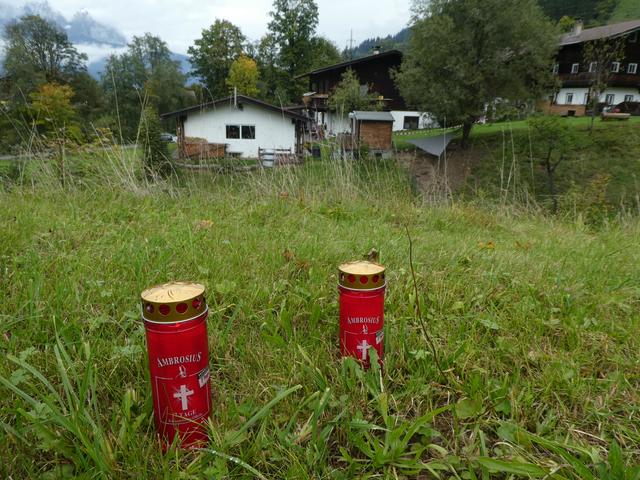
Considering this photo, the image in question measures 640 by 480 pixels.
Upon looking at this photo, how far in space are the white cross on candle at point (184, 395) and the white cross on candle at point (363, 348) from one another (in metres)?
0.49

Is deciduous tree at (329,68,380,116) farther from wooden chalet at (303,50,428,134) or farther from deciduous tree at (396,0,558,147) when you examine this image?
deciduous tree at (396,0,558,147)

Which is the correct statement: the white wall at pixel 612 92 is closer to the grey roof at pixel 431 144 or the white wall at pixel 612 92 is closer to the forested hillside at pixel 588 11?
the grey roof at pixel 431 144

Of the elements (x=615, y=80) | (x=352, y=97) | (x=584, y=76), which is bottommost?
(x=352, y=97)

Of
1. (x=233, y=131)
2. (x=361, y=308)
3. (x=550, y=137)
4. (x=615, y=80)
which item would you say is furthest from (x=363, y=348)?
(x=615, y=80)

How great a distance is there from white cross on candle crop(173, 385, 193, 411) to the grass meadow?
4.1 inches

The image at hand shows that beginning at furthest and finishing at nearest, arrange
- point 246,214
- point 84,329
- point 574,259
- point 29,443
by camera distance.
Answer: point 246,214, point 574,259, point 84,329, point 29,443

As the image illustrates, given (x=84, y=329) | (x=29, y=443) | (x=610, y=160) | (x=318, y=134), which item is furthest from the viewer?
(x=610, y=160)

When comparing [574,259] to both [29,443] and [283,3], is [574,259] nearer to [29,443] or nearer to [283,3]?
[29,443]

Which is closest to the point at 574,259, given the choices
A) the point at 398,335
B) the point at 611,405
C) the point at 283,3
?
the point at 611,405

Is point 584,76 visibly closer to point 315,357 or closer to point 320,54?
point 320,54

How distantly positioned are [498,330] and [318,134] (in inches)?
146

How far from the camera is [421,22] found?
18.0m

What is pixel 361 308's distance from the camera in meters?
1.11

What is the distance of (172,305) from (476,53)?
20.1 metres
